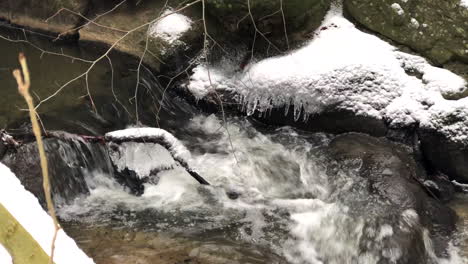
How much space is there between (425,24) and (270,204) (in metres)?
3.06

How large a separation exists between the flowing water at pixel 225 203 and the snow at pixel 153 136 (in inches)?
6.3

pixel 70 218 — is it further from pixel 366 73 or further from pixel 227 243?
pixel 366 73

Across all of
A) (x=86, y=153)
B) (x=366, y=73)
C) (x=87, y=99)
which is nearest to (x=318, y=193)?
(x=366, y=73)

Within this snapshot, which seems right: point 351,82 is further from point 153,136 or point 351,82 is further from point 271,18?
point 153,136

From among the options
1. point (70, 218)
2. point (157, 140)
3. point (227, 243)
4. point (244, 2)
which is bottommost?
point (70, 218)

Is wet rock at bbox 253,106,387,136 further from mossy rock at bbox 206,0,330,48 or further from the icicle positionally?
mossy rock at bbox 206,0,330,48

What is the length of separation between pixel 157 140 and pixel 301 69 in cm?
213

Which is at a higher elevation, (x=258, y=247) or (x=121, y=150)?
(x=121, y=150)

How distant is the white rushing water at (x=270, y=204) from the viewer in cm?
345

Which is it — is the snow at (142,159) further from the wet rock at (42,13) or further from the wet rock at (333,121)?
the wet rock at (42,13)

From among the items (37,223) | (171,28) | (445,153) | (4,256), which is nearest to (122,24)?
(171,28)

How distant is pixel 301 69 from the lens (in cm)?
508

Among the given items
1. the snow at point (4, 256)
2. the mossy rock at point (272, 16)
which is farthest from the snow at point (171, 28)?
the snow at point (4, 256)

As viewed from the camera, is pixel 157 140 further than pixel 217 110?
No
